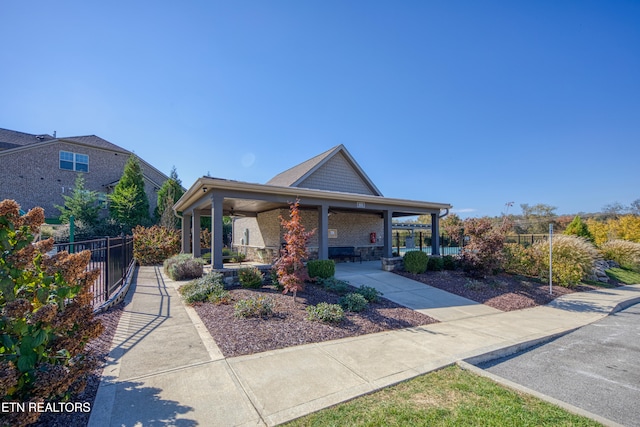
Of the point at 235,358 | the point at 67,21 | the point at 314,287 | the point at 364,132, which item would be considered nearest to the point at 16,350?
the point at 235,358

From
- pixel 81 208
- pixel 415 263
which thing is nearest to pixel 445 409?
pixel 415 263

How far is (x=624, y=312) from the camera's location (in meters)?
7.85

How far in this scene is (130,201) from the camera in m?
18.4

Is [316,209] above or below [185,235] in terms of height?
above

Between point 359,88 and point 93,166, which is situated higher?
point 359,88

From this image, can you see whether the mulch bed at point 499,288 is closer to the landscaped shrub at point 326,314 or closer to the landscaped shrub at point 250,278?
the landscaped shrub at point 326,314

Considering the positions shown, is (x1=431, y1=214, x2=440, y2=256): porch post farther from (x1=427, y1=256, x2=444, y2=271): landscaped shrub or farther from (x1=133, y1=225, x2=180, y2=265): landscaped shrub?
(x1=133, y1=225, x2=180, y2=265): landscaped shrub

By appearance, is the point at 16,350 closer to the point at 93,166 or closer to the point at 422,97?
the point at 422,97

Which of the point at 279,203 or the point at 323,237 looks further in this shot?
the point at 279,203

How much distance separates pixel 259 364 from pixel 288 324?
1.55 metres

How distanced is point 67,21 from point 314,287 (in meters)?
9.39

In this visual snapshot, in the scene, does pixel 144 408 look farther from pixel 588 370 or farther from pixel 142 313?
pixel 588 370

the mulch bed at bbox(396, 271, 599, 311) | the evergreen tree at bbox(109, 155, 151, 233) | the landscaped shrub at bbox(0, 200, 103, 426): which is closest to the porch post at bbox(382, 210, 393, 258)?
the mulch bed at bbox(396, 271, 599, 311)

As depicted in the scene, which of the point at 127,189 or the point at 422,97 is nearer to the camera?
the point at 422,97
